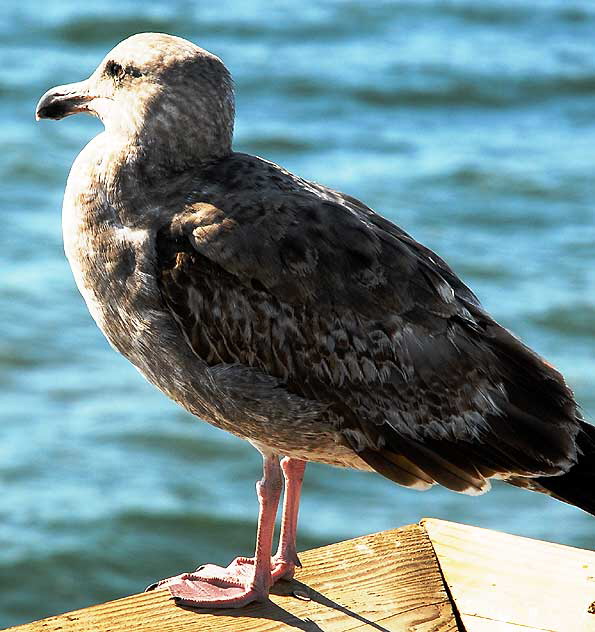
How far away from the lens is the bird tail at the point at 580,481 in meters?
4.45

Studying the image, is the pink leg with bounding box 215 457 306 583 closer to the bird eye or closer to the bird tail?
the bird tail

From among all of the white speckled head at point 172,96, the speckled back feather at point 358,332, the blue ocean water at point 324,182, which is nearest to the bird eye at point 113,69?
the white speckled head at point 172,96

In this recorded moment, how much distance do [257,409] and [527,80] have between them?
40.9ft

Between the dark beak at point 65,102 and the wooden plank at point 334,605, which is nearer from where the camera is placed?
the wooden plank at point 334,605

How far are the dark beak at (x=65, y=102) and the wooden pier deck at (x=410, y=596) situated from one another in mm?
1611

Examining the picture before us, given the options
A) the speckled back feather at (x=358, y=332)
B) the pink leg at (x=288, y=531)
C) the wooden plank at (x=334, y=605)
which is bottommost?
the wooden plank at (x=334, y=605)

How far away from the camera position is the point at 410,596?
15.0 feet

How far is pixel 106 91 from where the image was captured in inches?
180

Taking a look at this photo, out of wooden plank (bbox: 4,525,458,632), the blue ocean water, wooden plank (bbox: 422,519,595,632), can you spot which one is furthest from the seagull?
the blue ocean water

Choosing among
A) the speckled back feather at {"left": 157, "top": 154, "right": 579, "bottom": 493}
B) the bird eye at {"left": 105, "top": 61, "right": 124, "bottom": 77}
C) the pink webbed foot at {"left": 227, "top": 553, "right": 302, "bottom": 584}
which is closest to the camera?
the speckled back feather at {"left": 157, "top": 154, "right": 579, "bottom": 493}

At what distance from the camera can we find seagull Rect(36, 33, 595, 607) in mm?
4297

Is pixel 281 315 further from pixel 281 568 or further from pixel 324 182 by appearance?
pixel 324 182

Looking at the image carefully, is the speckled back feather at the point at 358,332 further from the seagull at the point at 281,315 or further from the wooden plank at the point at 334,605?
the wooden plank at the point at 334,605

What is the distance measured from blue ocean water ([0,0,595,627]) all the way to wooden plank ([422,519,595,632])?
4500mm
